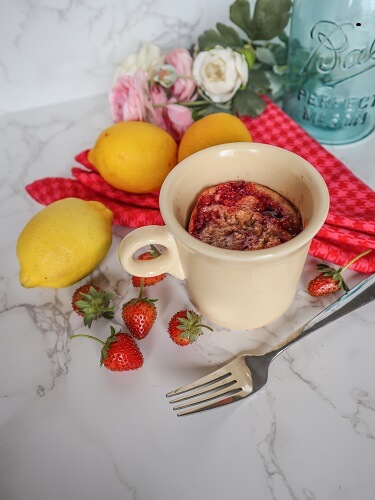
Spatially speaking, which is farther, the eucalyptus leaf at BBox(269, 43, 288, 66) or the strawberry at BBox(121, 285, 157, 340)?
the eucalyptus leaf at BBox(269, 43, 288, 66)

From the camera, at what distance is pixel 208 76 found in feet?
2.47

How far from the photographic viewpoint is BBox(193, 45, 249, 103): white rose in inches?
29.1

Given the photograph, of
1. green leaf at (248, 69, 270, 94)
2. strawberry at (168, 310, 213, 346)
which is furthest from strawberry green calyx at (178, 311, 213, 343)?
green leaf at (248, 69, 270, 94)

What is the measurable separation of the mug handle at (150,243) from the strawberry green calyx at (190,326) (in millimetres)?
53

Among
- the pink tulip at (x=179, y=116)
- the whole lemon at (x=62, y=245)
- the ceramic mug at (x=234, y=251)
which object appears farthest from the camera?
the pink tulip at (x=179, y=116)

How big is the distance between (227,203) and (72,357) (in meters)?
0.26

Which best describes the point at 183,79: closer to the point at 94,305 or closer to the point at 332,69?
the point at 332,69

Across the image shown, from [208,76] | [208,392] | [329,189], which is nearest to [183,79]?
[208,76]

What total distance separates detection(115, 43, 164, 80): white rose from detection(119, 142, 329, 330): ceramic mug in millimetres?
343

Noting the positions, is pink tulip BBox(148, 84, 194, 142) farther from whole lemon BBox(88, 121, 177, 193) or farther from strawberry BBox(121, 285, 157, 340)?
strawberry BBox(121, 285, 157, 340)

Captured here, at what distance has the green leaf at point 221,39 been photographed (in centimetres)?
81

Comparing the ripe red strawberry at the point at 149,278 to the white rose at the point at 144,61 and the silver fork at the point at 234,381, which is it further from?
the white rose at the point at 144,61

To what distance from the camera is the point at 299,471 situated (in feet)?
1.48

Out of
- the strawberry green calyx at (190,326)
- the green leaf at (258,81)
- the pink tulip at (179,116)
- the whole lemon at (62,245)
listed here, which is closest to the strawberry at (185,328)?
the strawberry green calyx at (190,326)
